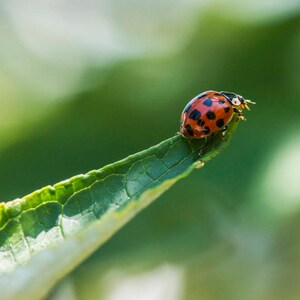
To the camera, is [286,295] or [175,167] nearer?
[175,167]

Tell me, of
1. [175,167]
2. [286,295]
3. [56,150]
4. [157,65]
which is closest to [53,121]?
[56,150]

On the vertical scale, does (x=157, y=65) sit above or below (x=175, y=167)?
above

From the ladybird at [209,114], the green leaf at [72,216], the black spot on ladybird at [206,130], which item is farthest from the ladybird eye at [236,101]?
the green leaf at [72,216]

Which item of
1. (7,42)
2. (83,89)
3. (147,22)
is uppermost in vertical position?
(7,42)

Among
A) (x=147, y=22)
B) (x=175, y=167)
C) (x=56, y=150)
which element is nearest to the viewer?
(x=175, y=167)

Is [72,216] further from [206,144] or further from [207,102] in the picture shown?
[207,102]

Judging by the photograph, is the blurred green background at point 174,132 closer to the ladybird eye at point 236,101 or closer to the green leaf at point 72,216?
the ladybird eye at point 236,101

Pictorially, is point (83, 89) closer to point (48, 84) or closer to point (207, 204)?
point (48, 84)

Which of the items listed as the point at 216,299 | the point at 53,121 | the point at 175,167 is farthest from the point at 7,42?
the point at 175,167

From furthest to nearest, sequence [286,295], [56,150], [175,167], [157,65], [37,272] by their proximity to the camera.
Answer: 1. [157,65]
2. [56,150]
3. [286,295]
4. [175,167]
5. [37,272]
